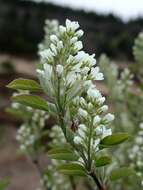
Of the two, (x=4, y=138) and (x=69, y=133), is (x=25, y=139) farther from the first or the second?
(x=4, y=138)

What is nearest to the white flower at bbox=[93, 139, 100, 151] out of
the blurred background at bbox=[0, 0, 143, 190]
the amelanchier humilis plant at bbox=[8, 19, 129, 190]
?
the amelanchier humilis plant at bbox=[8, 19, 129, 190]

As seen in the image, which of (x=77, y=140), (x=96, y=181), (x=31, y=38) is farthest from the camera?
(x=31, y=38)

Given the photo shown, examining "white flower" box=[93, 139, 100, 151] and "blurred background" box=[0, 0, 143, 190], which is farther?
"blurred background" box=[0, 0, 143, 190]

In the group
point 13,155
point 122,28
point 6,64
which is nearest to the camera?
point 13,155

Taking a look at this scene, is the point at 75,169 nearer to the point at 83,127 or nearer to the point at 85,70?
the point at 83,127

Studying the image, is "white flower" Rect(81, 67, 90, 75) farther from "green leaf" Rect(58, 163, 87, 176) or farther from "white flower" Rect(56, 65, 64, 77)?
"green leaf" Rect(58, 163, 87, 176)

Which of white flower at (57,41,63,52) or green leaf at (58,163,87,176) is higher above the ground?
white flower at (57,41,63,52)

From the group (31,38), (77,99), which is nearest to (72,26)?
(77,99)

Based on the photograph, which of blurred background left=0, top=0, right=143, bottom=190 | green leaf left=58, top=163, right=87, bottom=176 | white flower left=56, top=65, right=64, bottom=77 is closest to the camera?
white flower left=56, top=65, right=64, bottom=77

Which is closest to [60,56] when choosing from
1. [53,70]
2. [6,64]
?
[53,70]

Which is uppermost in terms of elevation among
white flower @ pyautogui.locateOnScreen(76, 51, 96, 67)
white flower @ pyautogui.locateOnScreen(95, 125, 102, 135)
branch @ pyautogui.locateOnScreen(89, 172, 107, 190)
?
white flower @ pyautogui.locateOnScreen(76, 51, 96, 67)

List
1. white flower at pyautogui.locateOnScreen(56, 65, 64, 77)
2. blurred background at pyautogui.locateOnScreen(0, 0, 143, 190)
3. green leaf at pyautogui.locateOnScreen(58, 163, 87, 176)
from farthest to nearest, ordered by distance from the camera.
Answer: blurred background at pyautogui.locateOnScreen(0, 0, 143, 190) < green leaf at pyautogui.locateOnScreen(58, 163, 87, 176) < white flower at pyautogui.locateOnScreen(56, 65, 64, 77)
